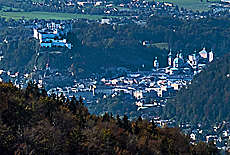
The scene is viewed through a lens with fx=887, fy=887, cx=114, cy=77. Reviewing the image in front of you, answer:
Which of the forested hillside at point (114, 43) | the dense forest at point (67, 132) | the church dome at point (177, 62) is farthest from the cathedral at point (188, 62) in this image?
the dense forest at point (67, 132)

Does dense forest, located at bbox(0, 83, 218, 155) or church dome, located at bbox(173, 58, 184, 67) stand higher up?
dense forest, located at bbox(0, 83, 218, 155)

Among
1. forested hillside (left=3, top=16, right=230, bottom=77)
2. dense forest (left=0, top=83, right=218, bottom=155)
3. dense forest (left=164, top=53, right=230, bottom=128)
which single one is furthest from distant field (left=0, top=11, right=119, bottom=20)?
dense forest (left=0, top=83, right=218, bottom=155)

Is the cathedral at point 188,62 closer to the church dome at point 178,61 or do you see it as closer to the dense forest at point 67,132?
the church dome at point 178,61

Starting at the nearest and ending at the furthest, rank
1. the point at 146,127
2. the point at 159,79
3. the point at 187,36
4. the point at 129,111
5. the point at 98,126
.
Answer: the point at 98,126 < the point at 146,127 < the point at 129,111 < the point at 159,79 < the point at 187,36

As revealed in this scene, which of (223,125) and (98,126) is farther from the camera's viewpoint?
(223,125)

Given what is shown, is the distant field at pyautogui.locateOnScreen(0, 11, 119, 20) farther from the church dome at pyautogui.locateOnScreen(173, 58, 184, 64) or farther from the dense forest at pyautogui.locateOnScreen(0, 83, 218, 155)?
the dense forest at pyautogui.locateOnScreen(0, 83, 218, 155)

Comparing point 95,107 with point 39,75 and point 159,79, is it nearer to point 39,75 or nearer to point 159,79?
point 39,75

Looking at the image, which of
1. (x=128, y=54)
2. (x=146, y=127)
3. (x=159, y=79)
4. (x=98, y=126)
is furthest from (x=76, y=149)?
(x=128, y=54)
